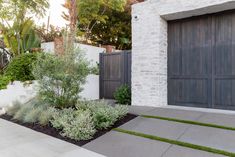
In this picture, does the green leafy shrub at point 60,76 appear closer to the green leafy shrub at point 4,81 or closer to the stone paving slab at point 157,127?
the stone paving slab at point 157,127

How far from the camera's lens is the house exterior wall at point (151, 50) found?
733 cm

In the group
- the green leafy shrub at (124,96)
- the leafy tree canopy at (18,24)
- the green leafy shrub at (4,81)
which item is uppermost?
the leafy tree canopy at (18,24)

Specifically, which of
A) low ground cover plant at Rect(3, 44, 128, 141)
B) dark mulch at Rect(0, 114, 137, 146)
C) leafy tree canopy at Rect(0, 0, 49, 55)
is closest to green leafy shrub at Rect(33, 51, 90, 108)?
low ground cover plant at Rect(3, 44, 128, 141)

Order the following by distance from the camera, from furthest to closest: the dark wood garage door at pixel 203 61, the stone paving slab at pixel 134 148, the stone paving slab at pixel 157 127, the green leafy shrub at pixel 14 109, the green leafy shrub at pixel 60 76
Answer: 1. the green leafy shrub at pixel 14 109
2. the green leafy shrub at pixel 60 76
3. the dark wood garage door at pixel 203 61
4. the stone paving slab at pixel 157 127
5. the stone paving slab at pixel 134 148

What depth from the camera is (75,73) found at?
22.0ft

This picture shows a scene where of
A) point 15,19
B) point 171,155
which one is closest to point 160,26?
point 171,155

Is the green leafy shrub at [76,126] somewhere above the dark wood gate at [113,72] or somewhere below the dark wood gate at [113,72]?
below

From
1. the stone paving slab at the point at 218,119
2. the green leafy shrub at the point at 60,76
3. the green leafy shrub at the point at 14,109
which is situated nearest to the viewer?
the stone paving slab at the point at 218,119

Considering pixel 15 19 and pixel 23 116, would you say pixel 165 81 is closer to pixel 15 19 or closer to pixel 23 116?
pixel 23 116

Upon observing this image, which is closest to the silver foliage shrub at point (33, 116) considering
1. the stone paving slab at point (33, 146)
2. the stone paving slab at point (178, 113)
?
the stone paving slab at point (33, 146)

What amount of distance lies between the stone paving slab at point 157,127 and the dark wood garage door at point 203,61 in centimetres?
227

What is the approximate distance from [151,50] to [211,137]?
4.02m

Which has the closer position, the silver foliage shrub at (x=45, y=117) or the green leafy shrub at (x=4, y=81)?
the silver foliage shrub at (x=45, y=117)

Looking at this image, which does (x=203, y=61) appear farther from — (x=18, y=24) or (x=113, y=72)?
(x=18, y=24)
